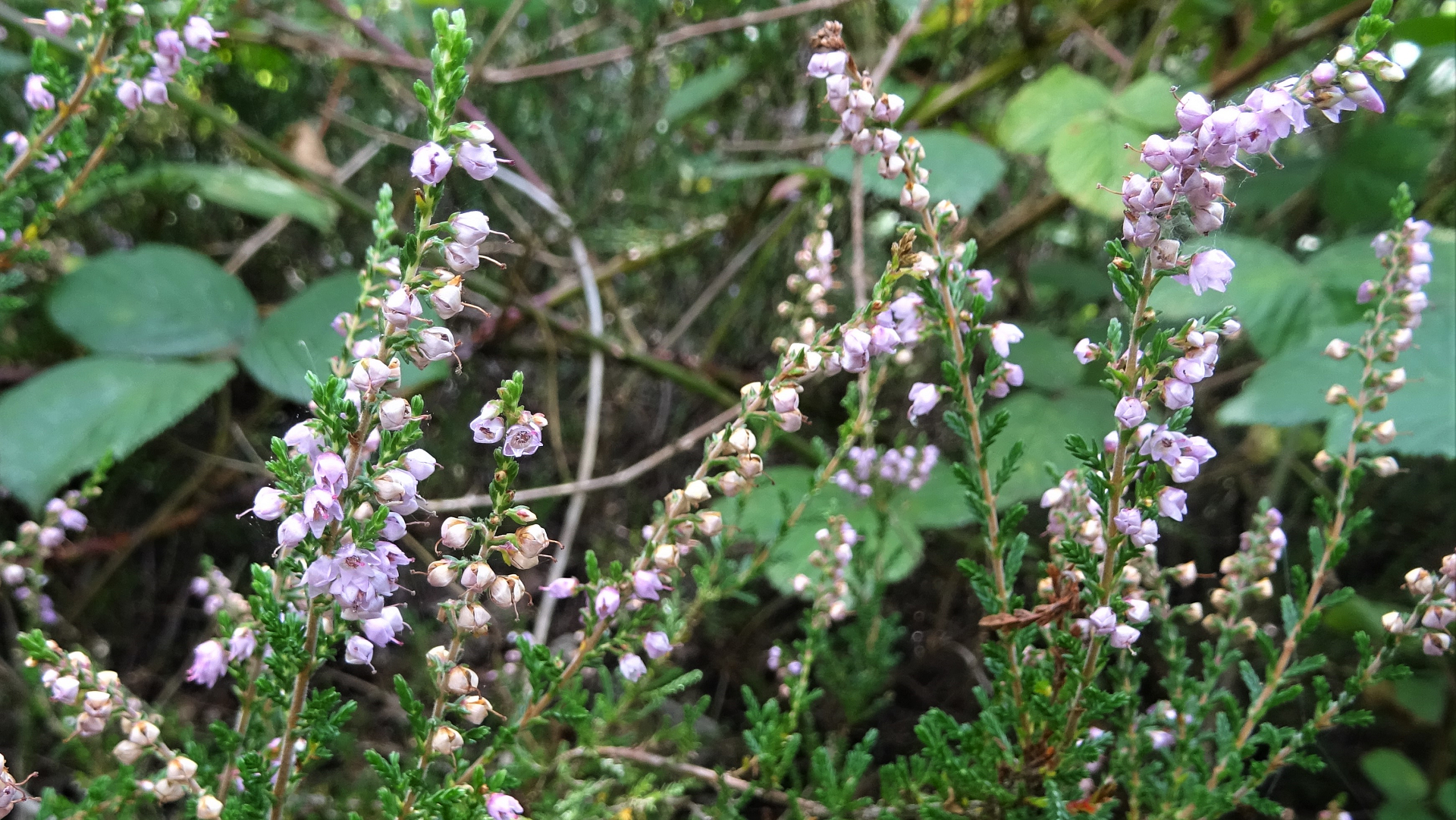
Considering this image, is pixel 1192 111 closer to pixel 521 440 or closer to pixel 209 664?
pixel 521 440

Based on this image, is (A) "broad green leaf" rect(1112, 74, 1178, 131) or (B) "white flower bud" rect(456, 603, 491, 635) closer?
(B) "white flower bud" rect(456, 603, 491, 635)

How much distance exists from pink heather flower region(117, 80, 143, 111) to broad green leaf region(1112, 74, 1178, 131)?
140cm

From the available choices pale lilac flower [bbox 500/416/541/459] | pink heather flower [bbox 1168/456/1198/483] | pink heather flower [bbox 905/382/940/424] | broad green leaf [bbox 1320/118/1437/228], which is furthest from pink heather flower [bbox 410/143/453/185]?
broad green leaf [bbox 1320/118/1437/228]

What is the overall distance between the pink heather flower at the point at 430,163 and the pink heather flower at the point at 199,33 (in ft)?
1.96

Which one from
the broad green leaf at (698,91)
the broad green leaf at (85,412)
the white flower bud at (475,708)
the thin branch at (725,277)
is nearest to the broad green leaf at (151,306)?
the broad green leaf at (85,412)

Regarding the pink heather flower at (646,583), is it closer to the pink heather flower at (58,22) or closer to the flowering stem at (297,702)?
the flowering stem at (297,702)

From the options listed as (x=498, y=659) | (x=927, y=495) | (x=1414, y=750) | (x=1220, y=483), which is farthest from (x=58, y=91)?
(x=1414, y=750)

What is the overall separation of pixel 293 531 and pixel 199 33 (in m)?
0.71

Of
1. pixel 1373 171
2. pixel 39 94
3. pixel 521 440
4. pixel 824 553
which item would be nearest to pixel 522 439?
pixel 521 440

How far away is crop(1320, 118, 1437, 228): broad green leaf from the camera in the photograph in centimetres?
157

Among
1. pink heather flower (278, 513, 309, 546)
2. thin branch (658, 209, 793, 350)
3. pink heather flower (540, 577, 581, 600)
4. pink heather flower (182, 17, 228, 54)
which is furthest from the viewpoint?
thin branch (658, 209, 793, 350)

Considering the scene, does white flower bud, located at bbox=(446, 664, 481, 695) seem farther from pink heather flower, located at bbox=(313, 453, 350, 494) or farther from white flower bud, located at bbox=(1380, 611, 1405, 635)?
white flower bud, located at bbox=(1380, 611, 1405, 635)

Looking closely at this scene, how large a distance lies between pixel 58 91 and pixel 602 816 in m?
0.96

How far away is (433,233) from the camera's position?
495 millimetres
